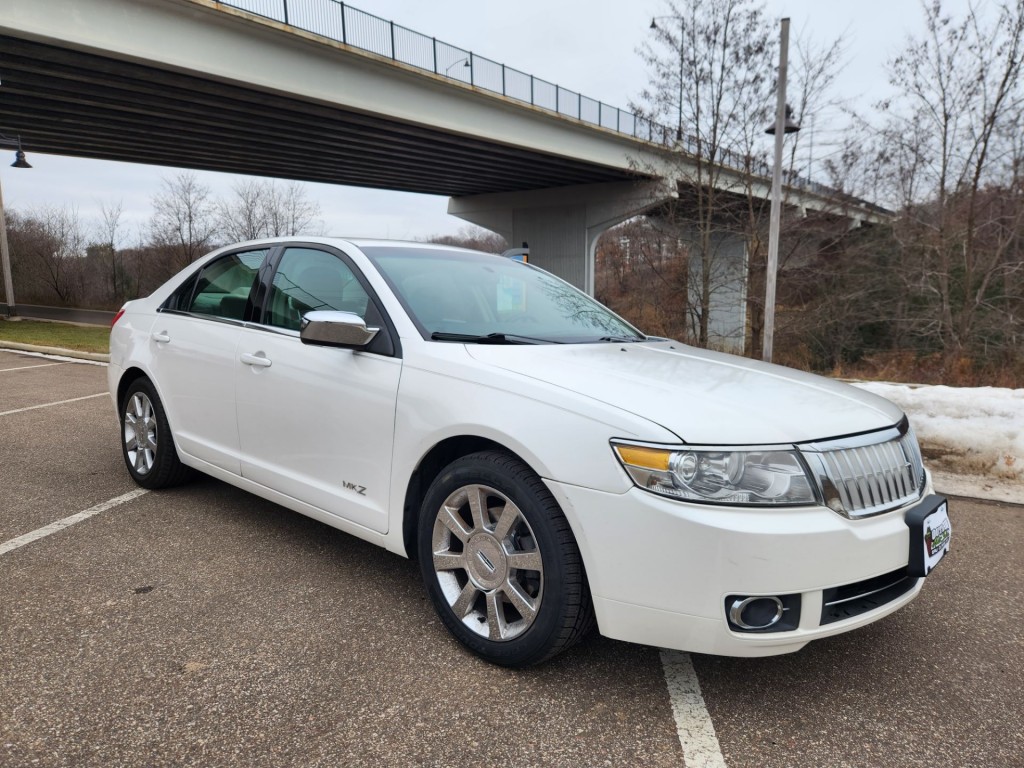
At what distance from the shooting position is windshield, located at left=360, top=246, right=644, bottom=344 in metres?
3.03

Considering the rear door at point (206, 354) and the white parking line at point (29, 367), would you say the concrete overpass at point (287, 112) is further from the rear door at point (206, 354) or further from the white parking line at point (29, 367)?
the rear door at point (206, 354)

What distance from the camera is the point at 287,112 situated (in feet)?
65.2

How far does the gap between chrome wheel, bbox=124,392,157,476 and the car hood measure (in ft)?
8.80

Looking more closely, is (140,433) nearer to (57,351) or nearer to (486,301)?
(486,301)

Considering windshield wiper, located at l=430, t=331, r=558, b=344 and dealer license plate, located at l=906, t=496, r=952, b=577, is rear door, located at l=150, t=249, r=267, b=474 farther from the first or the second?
dealer license plate, located at l=906, t=496, r=952, b=577

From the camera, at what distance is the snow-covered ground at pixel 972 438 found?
4.91 m

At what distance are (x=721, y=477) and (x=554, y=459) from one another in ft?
1.72

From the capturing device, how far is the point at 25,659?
2.51m

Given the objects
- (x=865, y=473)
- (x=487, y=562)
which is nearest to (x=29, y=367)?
(x=487, y=562)

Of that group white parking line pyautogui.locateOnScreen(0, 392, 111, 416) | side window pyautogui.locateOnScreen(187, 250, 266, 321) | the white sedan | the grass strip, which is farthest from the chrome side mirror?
the grass strip

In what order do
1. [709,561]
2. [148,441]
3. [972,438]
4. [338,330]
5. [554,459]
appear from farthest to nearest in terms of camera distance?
1. [972,438]
2. [148,441]
3. [338,330]
4. [554,459]
5. [709,561]

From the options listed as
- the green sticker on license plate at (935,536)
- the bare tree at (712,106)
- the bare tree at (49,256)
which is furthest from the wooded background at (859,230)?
the bare tree at (49,256)

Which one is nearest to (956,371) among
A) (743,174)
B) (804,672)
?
(743,174)

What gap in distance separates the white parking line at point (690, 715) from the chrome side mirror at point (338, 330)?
176 centimetres
